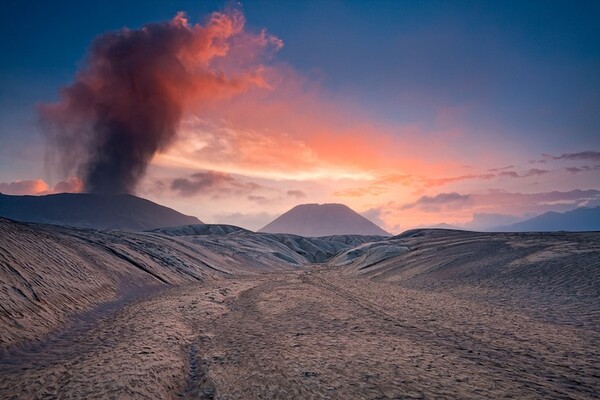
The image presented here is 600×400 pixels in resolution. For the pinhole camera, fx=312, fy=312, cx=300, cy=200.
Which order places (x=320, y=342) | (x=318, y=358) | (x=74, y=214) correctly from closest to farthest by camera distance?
(x=318, y=358) < (x=320, y=342) < (x=74, y=214)

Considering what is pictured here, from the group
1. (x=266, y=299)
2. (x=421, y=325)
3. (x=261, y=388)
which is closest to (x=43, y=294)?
(x=266, y=299)

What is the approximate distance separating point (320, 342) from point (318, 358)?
4.87 ft

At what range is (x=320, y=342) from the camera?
10.1 meters

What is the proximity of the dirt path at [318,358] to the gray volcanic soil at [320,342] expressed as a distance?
0.14 ft

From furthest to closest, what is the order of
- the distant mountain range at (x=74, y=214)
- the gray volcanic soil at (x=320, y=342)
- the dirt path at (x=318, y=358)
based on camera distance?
the distant mountain range at (x=74, y=214), the gray volcanic soil at (x=320, y=342), the dirt path at (x=318, y=358)

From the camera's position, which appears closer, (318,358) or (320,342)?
(318,358)

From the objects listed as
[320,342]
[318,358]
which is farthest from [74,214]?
[318,358]

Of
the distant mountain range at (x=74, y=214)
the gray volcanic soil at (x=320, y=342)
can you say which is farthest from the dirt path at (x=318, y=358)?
the distant mountain range at (x=74, y=214)

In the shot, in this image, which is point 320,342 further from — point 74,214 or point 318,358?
point 74,214

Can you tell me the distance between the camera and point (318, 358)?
340 inches

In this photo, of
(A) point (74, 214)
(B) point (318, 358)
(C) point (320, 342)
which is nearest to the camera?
(B) point (318, 358)

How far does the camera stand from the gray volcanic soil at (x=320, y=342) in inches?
274

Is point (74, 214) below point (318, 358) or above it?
above

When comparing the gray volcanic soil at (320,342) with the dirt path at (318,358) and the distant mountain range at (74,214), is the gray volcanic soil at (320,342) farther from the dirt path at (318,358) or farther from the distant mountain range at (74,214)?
the distant mountain range at (74,214)
